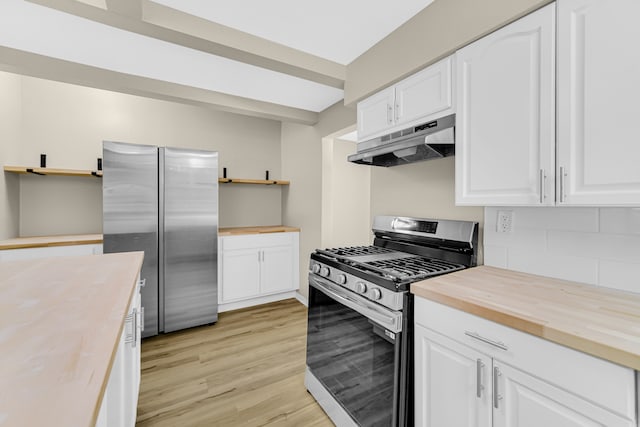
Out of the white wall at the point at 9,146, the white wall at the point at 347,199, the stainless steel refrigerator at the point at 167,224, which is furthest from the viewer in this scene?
the white wall at the point at 347,199

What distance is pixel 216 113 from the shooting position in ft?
12.4

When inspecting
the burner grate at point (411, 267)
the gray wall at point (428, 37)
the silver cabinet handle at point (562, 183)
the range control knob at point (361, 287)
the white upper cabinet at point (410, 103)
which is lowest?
the range control knob at point (361, 287)

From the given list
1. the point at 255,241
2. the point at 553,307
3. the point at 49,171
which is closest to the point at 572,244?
the point at 553,307

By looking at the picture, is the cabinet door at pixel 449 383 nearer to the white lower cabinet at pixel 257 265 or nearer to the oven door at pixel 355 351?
the oven door at pixel 355 351

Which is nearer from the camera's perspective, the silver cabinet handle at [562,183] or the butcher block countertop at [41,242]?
the silver cabinet handle at [562,183]

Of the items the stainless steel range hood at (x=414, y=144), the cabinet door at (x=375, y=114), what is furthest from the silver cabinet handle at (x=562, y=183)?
the cabinet door at (x=375, y=114)

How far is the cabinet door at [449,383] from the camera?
102 centimetres

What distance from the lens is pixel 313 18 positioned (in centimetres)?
171

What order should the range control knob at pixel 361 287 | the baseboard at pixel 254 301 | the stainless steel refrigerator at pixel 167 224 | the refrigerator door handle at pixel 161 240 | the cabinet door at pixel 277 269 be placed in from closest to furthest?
1. the range control knob at pixel 361 287
2. the stainless steel refrigerator at pixel 167 224
3. the refrigerator door handle at pixel 161 240
4. the baseboard at pixel 254 301
5. the cabinet door at pixel 277 269

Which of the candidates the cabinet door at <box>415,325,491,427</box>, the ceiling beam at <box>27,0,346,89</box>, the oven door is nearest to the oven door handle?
the oven door

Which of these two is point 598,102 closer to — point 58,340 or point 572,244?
point 572,244

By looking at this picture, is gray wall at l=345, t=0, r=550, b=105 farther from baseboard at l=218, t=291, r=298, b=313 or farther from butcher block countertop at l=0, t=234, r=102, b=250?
butcher block countertop at l=0, t=234, r=102, b=250

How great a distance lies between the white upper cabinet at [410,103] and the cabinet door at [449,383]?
3.89 ft

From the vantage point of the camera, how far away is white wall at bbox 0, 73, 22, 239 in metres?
2.47
